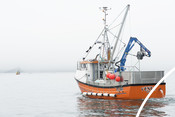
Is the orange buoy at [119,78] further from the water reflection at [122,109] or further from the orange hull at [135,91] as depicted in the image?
the water reflection at [122,109]

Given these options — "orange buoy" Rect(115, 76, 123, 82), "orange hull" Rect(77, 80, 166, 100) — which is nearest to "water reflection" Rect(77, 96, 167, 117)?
"orange hull" Rect(77, 80, 166, 100)

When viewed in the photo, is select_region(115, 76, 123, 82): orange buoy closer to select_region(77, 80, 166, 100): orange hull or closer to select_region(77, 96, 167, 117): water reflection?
select_region(77, 80, 166, 100): orange hull

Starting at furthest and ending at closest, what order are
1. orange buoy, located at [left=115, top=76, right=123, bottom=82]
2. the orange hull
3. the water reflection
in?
orange buoy, located at [left=115, top=76, right=123, bottom=82] < the orange hull < the water reflection

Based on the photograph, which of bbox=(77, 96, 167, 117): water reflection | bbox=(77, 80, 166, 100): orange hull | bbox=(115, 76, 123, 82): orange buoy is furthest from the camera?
bbox=(115, 76, 123, 82): orange buoy

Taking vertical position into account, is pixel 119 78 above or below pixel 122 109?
above

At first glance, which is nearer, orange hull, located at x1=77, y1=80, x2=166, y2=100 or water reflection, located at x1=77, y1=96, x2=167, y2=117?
water reflection, located at x1=77, y1=96, x2=167, y2=117

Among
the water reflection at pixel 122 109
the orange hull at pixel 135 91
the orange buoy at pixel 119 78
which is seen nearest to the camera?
the water reflection at pixel 122 109

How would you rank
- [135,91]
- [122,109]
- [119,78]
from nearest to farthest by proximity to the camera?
[122,109], [135,91], [119,78]

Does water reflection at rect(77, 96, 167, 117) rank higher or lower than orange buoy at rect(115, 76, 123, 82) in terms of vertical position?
lower

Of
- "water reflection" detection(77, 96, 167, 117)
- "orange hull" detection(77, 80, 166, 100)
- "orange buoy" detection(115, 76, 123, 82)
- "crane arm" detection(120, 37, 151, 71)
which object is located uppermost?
"crane arm" detection(120, 37, 151, 71)

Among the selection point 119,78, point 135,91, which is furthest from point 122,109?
point 119,78

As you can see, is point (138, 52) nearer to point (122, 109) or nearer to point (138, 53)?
point (138, 53)

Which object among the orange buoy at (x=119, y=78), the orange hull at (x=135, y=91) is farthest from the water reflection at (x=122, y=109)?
the orange buoy at (x=119, y=78)

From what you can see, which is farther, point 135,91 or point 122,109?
point 135,91
